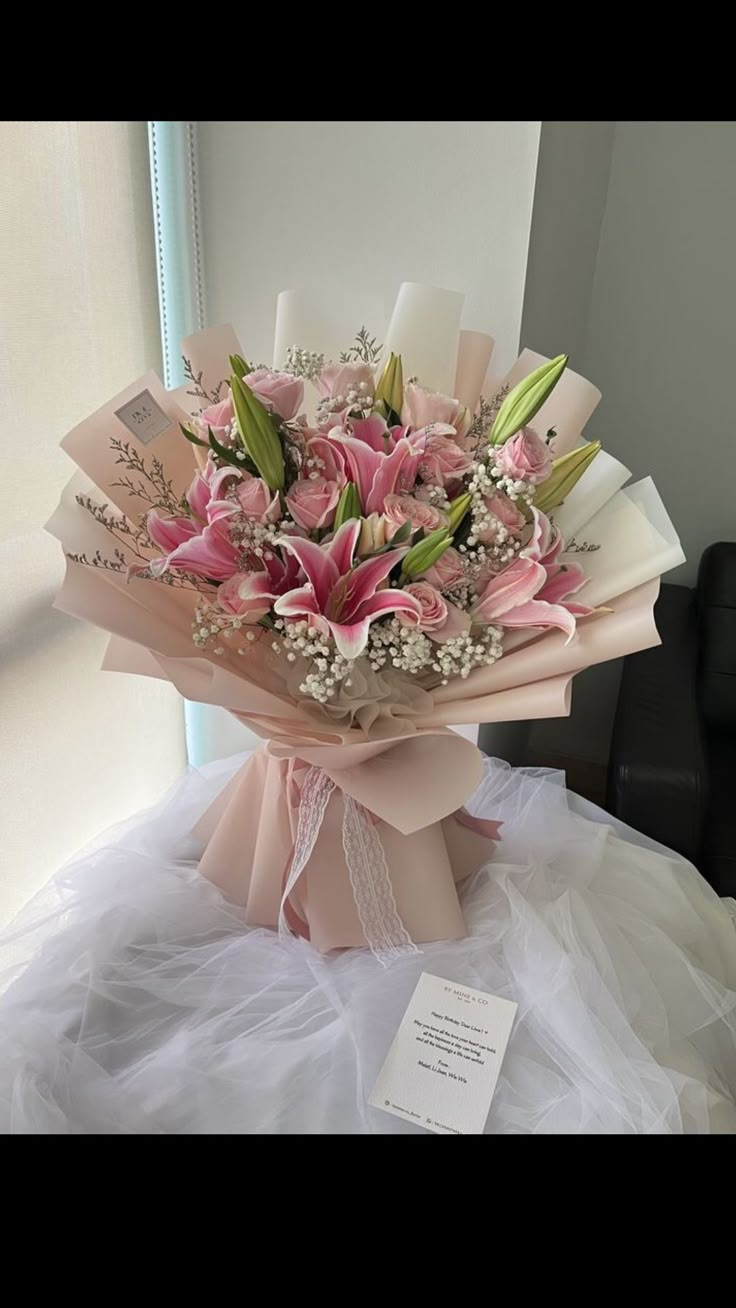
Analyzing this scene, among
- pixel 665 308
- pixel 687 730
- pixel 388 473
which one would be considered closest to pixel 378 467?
pixel 388 473

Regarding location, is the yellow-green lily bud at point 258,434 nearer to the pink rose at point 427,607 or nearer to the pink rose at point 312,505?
the pink rose at point 312,505

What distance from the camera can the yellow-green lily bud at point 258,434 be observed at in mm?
697

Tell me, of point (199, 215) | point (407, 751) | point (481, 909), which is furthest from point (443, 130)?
point (481, 909)

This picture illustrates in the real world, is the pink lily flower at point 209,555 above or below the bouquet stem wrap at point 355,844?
above

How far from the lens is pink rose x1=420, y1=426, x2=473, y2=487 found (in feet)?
2.44

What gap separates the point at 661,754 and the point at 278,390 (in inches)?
38.1

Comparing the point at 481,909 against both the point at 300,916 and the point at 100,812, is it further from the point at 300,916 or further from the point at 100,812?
the point at 100,812

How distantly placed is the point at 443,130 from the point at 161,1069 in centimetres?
106

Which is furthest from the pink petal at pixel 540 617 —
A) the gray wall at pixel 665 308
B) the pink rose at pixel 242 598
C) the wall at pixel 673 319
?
the wall at pixel 673 319

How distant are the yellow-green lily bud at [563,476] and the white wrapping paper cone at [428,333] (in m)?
0.21

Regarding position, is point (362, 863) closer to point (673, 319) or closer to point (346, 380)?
point (346, 380)

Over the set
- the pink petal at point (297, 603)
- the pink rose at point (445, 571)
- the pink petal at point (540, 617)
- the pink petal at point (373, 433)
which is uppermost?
the pink petal at point (373, 433)

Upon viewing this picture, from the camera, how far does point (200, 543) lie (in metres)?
0.71

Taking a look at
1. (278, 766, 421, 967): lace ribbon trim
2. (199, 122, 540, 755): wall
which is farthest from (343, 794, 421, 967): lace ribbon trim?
(199, 122, 540, 755): wall
